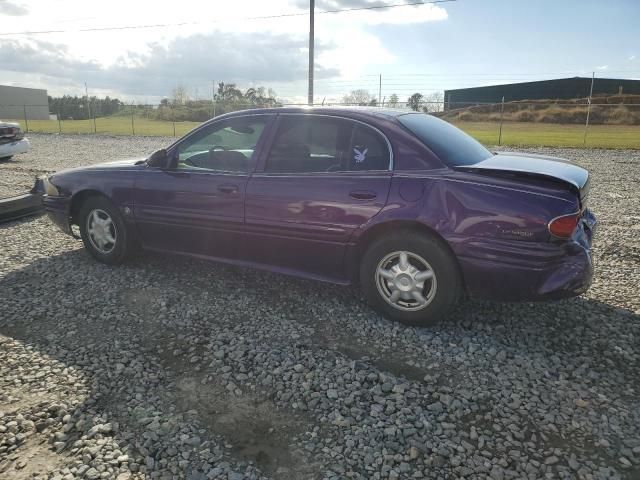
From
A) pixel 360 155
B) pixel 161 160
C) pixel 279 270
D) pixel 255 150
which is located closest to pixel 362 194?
pixel 360 155

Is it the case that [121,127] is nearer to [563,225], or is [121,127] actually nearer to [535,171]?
[535,171]

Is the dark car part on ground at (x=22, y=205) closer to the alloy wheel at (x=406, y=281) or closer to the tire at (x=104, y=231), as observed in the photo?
the tire at (x=104, y=231)

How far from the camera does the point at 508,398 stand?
278cm

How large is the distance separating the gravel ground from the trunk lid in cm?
108

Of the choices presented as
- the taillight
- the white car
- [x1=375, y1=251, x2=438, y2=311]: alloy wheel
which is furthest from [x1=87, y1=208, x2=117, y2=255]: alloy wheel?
the white car

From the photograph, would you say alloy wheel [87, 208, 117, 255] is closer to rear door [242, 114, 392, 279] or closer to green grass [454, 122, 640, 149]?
rear door [242, 114, 392, 279]

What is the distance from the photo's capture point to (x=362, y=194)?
11.7 ft

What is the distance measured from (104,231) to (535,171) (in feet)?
13.2

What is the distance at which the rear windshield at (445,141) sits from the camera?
3568 mm

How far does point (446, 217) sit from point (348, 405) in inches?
56.5

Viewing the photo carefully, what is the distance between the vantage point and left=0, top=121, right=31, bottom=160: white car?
1198cm

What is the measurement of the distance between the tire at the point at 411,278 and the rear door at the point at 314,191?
0.83ft

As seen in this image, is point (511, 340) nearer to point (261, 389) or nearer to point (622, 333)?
point (622, 333)

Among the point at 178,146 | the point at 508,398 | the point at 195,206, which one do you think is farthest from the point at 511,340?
the point at 178,146
